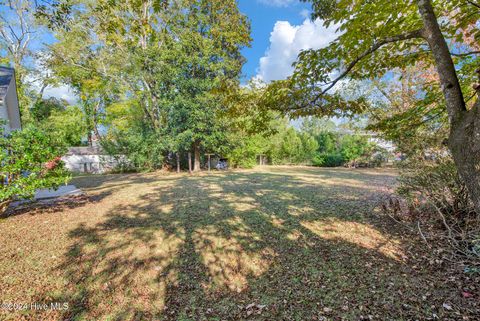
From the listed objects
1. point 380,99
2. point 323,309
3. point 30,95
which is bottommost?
point 323,309

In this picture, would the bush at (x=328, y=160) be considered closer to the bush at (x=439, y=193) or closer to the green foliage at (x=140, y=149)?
the green foliage at (x=140, y=149)

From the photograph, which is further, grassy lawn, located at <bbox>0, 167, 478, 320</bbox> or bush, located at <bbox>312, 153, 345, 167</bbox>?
bush, located at <bbox>312, 153, 345, 167</bbox>

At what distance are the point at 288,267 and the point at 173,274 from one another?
1.63m

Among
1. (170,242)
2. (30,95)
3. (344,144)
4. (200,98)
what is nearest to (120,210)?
(170,242)

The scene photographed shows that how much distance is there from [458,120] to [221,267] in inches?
120

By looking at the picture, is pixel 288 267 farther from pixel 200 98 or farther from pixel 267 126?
pixel 200 98

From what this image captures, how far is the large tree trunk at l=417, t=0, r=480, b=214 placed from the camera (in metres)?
1.22

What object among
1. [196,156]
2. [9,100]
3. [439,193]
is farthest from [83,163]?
[439,193]

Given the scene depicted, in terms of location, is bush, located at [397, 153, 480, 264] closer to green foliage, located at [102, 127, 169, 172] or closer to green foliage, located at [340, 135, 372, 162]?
green foliage, located at [102, 127, 169, 172]

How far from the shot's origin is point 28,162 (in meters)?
4.67

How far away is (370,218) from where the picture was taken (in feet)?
15.7

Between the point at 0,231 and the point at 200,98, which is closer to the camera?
the point at 0,231

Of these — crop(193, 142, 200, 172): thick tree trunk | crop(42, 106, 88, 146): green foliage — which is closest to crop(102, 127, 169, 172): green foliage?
crop(193, 142, 200, 172): thick tree trunk

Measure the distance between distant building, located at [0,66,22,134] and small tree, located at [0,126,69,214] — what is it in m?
3.81
